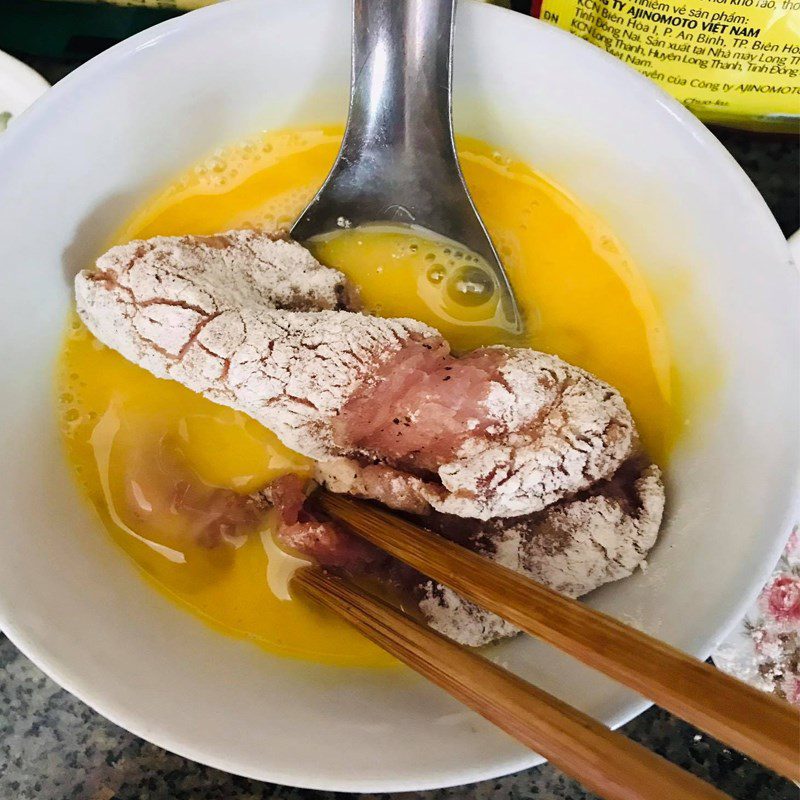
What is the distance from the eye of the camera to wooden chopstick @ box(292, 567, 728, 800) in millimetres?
416

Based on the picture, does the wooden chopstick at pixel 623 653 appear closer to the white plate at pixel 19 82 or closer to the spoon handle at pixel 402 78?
the spoon handle at pixel 402 78

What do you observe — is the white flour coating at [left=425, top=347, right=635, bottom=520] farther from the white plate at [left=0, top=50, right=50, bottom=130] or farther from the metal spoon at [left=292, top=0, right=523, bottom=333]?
the white plate at [left=0, top=50, right=50, bottom=130]

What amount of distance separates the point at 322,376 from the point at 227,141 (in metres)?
0.35

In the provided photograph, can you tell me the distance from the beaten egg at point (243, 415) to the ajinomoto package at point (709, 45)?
0.16 m

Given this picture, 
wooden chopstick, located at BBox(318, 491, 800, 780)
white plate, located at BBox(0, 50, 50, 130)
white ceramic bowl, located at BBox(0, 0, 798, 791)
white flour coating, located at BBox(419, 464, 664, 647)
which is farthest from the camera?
white plate, located at BBox(0, 50, 50, 130)

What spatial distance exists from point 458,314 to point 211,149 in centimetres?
35

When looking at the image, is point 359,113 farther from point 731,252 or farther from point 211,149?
point 731,252

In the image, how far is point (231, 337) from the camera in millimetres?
736

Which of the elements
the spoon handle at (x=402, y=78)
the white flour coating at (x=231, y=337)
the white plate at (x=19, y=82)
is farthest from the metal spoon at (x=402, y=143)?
the white plate at (x=19, y=82)

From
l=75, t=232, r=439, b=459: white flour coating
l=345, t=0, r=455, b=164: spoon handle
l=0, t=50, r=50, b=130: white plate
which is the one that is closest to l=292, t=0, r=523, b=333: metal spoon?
l=345, t=0, r=455, b=164: spoon handle

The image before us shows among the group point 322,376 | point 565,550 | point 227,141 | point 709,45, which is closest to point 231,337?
point 322,376

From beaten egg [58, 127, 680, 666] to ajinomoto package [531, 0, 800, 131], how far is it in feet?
0.54

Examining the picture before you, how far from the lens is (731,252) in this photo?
73 cm

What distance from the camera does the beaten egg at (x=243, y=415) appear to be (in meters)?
0.81
